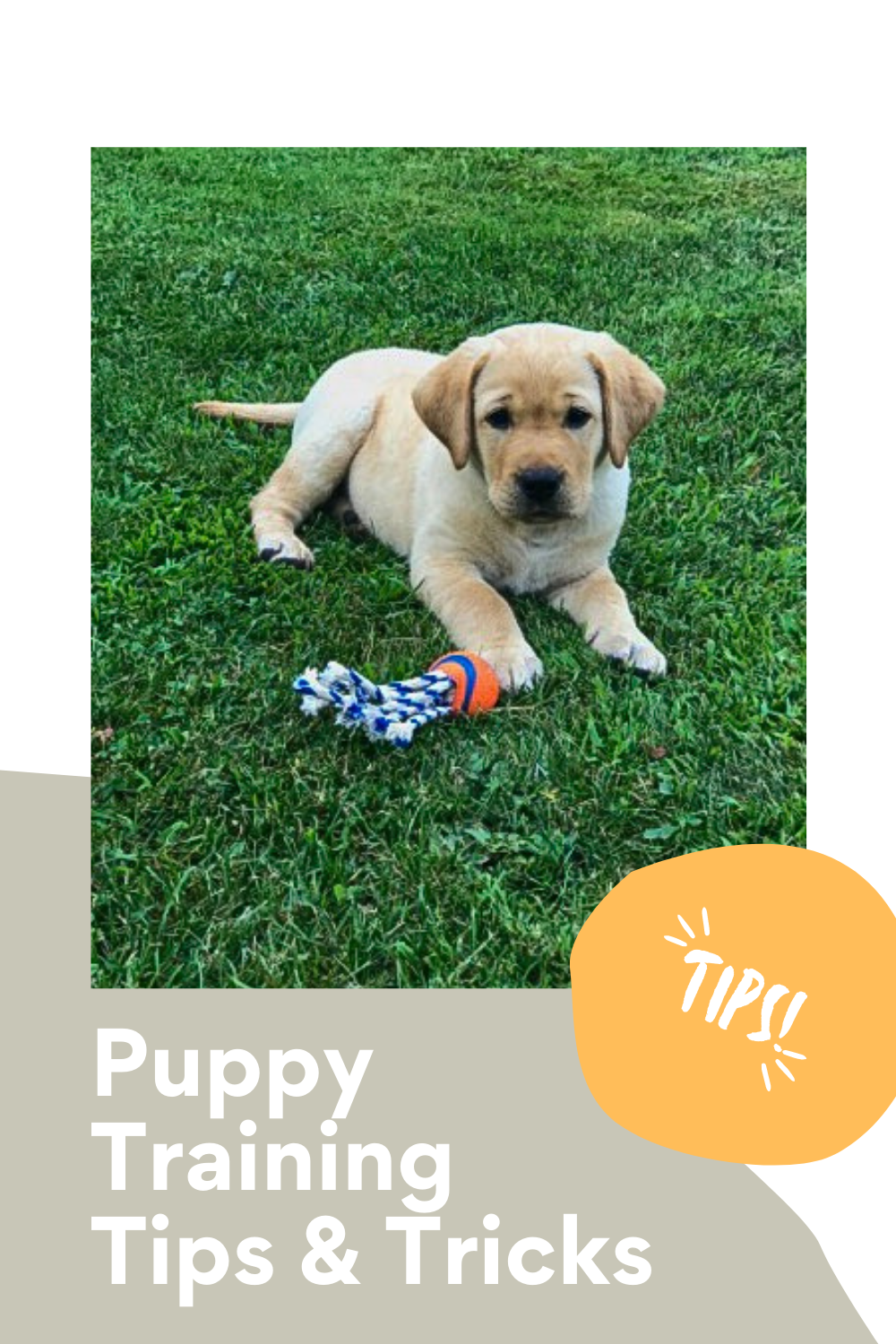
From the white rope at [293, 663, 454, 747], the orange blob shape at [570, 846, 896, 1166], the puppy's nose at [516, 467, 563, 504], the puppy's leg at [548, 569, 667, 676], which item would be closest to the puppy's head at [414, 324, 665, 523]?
the puppy's nose at [516, 467, 563, 504]

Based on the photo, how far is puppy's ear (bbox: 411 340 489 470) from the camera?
10.5 feet

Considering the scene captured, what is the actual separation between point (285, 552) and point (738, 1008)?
1630 millimetres

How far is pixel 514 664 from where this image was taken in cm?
303

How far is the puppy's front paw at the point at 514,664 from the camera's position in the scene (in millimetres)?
2980

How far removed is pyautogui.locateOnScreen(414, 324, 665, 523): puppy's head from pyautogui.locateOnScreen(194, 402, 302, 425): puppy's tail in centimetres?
70

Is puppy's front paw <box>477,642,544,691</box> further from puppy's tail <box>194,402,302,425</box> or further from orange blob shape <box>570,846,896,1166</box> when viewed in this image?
puppy's tail <box>194,402,302,425</box>

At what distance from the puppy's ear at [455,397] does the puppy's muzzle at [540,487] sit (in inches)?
7.9

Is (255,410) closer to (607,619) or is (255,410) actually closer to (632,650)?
(607,619)

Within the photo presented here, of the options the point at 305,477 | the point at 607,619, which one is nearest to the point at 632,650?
the point at 607,619

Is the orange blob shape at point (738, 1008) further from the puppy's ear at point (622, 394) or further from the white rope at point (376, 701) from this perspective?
the puppy's ear at point (622, 394)

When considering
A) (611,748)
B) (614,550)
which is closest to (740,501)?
(614,550)
